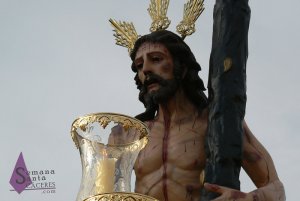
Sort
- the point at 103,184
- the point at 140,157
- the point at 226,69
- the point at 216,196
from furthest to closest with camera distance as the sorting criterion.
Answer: the point at 140,157, the point at 226,69, the point at 216,196, the point at 103,184

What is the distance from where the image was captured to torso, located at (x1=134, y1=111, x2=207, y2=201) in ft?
27.3

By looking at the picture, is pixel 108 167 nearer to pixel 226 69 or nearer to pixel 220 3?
pixel 226 69

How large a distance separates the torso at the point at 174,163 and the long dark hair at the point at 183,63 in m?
0.29

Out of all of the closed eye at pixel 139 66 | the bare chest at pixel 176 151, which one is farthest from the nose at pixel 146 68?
the bare chest at pixel 176 151

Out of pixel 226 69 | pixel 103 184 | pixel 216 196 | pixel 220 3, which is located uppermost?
pixel 220 3

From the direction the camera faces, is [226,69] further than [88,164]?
Yes

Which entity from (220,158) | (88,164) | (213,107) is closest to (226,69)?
(213,107)

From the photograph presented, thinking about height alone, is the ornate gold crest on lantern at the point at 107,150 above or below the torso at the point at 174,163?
above

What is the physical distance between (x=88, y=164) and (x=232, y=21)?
285 cm

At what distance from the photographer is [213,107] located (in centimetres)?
815

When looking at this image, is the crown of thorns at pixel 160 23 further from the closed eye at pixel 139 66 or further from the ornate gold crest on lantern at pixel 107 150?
the ornate gold crest on lantern at pixel 107 150

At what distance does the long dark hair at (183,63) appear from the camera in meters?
9.02

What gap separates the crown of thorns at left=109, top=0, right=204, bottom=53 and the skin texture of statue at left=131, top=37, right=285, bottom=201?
404mm

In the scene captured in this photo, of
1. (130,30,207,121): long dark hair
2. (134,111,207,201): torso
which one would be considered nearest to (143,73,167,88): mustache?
(130,30,207,121): long dark hair
